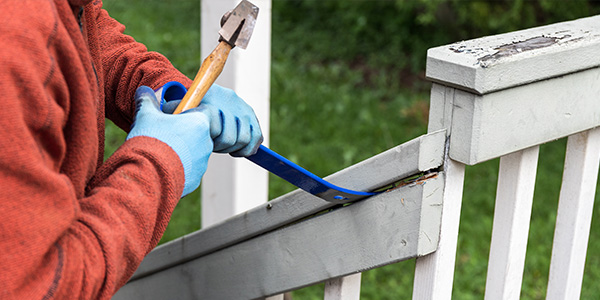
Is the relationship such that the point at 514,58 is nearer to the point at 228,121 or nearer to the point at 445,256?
the point at 445,256

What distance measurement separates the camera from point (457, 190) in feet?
3.87

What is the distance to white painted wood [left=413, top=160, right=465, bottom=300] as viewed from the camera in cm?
117

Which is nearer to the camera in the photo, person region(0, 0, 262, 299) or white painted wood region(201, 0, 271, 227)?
person region(0, 0, 262, 299)

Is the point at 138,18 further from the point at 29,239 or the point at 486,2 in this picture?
the point at 29,239

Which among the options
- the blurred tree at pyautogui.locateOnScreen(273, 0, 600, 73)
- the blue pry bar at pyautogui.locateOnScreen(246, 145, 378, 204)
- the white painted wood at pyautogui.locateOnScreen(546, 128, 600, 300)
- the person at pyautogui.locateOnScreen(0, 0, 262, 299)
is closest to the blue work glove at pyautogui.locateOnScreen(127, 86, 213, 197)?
the person at pyautogui.locateOnScreen(0, 0, 262, 299)

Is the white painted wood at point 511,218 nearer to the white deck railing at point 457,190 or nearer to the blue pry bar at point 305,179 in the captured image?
the white deck railing at point 457,190

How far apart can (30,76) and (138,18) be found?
19.7ft

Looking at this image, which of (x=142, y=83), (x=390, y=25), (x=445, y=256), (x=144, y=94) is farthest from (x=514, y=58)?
(x=390, y=25)

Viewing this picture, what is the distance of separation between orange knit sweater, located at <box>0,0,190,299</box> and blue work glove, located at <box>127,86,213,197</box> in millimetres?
23

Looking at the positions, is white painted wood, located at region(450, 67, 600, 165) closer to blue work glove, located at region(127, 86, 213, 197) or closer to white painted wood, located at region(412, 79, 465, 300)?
white painted wood, located at region(412, 79, 465, 300)

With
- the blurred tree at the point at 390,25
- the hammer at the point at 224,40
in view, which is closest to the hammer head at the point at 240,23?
the hammer at the point at 224,40

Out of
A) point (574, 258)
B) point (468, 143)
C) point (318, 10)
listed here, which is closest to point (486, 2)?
point (318, 10)

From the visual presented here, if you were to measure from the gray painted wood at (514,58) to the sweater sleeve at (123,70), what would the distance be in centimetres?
62

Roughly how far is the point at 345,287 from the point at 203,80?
0.51m
